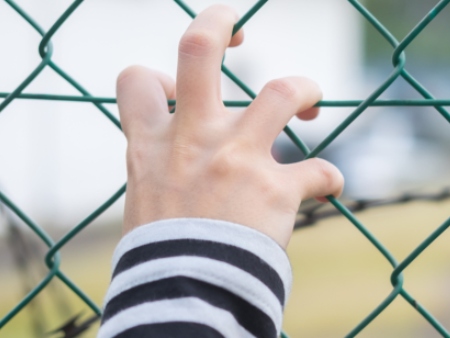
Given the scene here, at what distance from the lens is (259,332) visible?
37 cm

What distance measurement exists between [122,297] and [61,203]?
4.50 m

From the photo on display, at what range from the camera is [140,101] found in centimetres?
46

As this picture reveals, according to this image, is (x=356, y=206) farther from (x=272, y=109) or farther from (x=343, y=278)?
(x=343, y=278)

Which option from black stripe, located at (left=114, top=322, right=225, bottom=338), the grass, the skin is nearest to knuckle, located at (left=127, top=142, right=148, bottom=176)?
the skin

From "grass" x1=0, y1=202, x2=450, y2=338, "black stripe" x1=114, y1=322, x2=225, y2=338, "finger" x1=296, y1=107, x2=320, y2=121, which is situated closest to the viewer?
"black stripe" x1=114, y1=322, x2=225, y2=338

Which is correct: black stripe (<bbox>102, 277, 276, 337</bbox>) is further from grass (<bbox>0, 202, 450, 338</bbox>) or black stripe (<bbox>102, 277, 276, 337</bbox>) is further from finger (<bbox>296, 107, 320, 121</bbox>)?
grass (<bbox>0, 202, 450, 338</bbox>)

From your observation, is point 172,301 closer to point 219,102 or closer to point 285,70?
point 219,102

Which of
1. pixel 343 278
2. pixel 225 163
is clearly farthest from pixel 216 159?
pixel 343 278

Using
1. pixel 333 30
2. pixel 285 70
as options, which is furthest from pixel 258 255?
pixel 333 30

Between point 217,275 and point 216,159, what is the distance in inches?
3.0

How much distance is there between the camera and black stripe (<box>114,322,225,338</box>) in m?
0.36

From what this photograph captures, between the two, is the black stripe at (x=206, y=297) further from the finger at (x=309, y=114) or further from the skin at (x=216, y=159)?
the finger at (x=309, y=114)

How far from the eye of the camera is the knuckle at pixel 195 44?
0.42 metres

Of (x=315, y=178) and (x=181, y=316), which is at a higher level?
(x=315, y=178)
